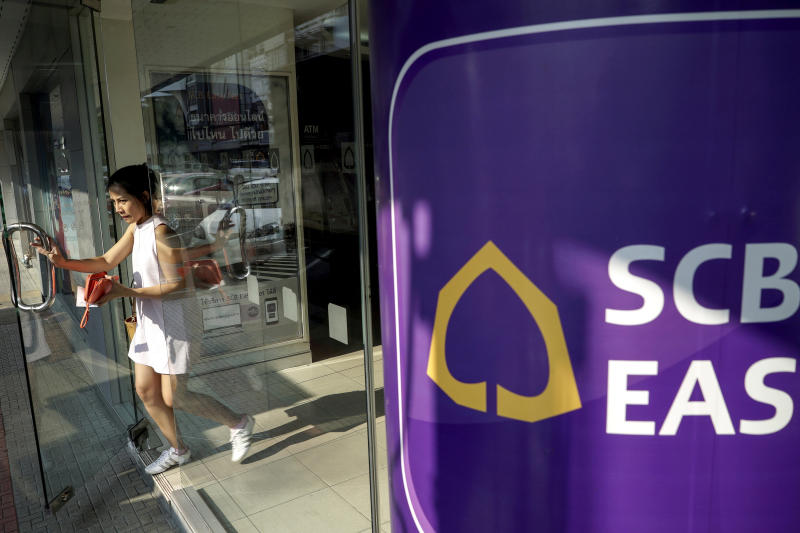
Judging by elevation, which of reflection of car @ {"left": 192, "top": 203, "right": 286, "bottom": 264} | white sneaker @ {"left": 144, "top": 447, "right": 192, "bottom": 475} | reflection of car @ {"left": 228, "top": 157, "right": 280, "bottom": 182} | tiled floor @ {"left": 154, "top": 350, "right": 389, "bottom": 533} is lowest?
white sneaker @ {"left": 144, "top": 447, "right": 192, "bottom": 475}

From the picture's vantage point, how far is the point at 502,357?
125cm

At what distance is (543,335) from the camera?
121cm

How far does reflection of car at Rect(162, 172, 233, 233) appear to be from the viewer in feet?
9.15

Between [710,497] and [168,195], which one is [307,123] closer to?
[168,195]

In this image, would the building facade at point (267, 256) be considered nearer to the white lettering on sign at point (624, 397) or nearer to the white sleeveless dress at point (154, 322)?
the white sleeveless dress at point (154, 322)

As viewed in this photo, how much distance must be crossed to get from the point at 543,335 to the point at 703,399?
31 centimetres

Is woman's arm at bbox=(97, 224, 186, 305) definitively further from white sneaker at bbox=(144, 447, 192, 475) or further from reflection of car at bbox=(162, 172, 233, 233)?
white sneaker at bbox=(144, 447, 192, 475)

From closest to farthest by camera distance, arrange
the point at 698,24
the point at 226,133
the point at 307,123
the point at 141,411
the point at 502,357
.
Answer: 1. the point at 698,24
2. the point at 502,357
3. the point at 226,133
4. the point at 307,123
5. the point at 141,411

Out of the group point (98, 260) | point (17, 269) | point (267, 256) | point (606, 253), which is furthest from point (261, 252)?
point (606, 253)

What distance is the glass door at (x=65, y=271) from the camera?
386 centimetres

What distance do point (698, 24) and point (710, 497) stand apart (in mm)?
858

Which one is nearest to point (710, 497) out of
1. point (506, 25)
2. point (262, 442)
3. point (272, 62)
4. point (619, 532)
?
point (619, 532)

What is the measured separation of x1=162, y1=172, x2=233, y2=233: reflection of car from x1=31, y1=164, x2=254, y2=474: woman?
0.45ft

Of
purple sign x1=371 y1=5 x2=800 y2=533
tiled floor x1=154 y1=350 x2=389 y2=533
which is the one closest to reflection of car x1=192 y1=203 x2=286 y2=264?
tiled floor x1=154 y1=350 x2=389 y2=533
